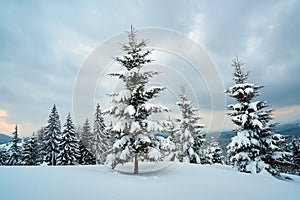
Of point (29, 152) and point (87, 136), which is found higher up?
point (87, 136)

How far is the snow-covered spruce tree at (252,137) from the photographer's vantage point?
1680cm

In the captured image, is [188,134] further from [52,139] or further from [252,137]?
[52,139]

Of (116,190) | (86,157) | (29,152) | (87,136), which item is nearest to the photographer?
(116,190)

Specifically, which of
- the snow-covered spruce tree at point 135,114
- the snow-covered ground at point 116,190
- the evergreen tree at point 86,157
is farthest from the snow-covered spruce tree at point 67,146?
the snow-covered ground at point 116,190

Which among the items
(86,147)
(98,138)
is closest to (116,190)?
(98,138)

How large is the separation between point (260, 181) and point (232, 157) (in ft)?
18.1

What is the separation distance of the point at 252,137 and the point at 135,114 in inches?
434

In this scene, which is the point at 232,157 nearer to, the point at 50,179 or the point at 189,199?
the point at 189,199

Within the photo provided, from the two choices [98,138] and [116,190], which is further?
[98,138]

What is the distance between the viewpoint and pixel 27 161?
34.9 m

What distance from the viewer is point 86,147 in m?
38.2

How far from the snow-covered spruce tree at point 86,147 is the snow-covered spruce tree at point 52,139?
4837mm

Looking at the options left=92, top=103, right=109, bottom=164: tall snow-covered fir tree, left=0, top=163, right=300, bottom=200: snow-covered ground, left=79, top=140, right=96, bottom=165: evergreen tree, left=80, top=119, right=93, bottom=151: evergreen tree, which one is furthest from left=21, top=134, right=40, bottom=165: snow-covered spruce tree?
left=0, top=163, right=300, bottom=200: snow-covered ground

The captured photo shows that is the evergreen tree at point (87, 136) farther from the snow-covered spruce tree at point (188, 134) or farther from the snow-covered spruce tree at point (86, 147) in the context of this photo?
the snow-covered spruce tree at point (188, 134)
